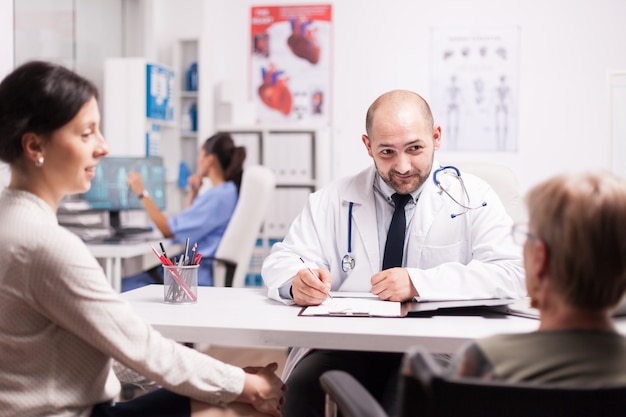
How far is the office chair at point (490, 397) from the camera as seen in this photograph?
0.91 m

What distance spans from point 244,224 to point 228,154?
529 millimetres

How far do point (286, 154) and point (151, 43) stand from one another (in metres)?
1.24

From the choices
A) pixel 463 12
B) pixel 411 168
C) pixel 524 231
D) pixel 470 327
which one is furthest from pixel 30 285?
pixel 463 12

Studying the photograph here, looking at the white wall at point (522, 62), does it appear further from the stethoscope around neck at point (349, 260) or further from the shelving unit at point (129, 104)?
the stethoscope around neck at point (349, 260)

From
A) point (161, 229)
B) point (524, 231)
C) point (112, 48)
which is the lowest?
point (161, 229)

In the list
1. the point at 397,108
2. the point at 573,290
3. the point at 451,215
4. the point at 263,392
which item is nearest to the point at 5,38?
the point at 397,108

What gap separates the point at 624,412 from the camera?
36.6 inches

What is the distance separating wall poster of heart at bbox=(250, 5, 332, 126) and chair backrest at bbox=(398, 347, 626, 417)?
4.54 m

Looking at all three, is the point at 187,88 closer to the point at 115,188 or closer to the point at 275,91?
the point at 275,91

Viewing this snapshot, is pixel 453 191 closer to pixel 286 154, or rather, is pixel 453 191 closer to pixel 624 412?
pixel 624 412

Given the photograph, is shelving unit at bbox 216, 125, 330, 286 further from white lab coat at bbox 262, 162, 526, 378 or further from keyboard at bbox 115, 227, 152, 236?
white lab coat at bbox 262, 162, 526, 378

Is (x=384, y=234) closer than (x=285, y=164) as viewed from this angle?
Yes

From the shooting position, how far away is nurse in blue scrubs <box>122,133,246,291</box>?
4.00 m

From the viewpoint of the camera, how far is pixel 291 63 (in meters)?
5.49
